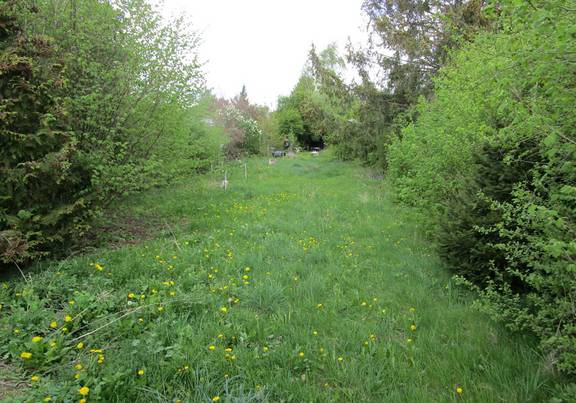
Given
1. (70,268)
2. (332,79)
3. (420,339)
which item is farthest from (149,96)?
(332,79)

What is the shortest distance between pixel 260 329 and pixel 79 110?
4.86m

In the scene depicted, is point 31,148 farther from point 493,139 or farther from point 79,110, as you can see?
point 493,139

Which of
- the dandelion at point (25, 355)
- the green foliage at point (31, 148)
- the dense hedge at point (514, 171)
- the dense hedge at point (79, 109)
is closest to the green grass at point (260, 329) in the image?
the dandelion at point (25, 355)

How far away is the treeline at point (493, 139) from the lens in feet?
7.95

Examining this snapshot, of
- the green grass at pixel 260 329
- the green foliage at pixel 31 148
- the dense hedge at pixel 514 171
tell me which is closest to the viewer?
the dense hedge at pixel 514 171

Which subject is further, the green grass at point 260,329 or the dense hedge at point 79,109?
the dense hedge at point 79,109

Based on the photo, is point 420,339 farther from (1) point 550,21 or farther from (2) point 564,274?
(1) point 550,21

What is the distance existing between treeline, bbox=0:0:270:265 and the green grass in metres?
0.82

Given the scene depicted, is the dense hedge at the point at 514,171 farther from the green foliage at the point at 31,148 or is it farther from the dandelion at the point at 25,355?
the green foliage at the point at 31,148

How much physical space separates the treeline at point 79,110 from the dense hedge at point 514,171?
16.5 feet

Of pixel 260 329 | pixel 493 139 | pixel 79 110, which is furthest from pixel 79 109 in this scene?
pixel 493 139

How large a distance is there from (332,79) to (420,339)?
49.6 ft

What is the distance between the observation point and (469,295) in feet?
13.9

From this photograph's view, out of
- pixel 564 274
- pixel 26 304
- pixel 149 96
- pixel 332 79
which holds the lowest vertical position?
pixel 26 304
